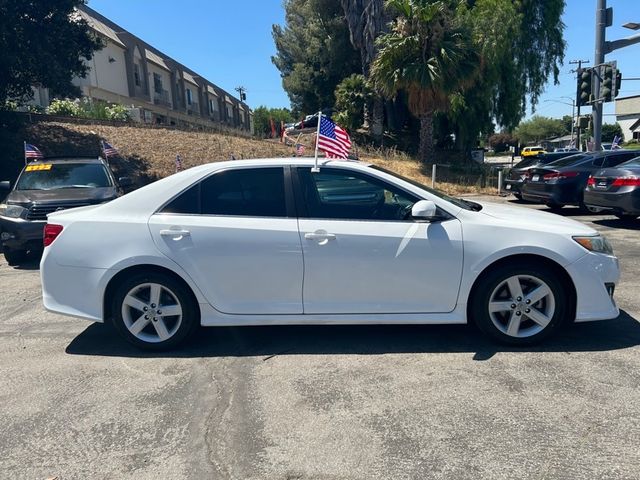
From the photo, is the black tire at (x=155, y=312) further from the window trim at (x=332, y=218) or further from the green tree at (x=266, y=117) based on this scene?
the green tree at (x=266, y=117)

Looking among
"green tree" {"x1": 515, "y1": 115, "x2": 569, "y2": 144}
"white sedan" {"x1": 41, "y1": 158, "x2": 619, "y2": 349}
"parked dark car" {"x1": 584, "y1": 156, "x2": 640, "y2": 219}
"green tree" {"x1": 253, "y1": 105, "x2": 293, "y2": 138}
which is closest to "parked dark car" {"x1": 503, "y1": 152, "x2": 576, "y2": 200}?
"parked dark car" {"x1": 584, "y1": 156, "x2": 640, "y2": 219}

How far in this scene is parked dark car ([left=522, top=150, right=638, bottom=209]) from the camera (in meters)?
12.4

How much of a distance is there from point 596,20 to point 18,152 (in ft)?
64.0

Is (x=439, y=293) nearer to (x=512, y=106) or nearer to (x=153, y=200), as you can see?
(x=153, y=200)

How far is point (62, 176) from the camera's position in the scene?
360 inches

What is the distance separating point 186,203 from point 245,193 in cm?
51

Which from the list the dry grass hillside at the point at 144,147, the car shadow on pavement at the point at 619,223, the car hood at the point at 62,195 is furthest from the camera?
the dry grass hillside at the point at 144,147

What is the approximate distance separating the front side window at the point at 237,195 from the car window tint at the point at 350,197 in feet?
0.80

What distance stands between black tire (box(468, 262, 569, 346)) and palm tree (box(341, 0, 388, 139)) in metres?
22.4

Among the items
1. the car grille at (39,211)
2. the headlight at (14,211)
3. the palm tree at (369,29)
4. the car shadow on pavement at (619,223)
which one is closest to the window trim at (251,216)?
the car grille at (39,211)

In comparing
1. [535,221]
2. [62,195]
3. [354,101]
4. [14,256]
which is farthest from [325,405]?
[354,101]

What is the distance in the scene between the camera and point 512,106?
25688mm

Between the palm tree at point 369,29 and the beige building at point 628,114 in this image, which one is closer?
the palm tree at point 369,29

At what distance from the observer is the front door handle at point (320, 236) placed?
4.06 m
